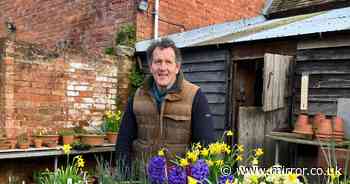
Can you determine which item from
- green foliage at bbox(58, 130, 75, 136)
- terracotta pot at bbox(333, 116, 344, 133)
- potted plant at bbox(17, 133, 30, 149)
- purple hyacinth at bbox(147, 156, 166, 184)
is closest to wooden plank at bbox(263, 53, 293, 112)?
terracotta pot at bbox(333, 116, 344, 133)

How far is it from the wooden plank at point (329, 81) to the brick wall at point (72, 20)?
3.31m

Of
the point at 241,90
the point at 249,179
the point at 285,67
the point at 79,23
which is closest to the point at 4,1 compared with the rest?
the point at 79,23

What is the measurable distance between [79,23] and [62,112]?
2.75 meters

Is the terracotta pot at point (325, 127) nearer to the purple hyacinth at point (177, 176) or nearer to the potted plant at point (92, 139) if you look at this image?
the potted plant at point (92, 139)

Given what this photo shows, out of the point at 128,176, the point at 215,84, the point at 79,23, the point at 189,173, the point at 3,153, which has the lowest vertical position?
the point at 3,153

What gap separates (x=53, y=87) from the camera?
15.3 ft

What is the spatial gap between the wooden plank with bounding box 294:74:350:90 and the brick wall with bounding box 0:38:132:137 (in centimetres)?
301

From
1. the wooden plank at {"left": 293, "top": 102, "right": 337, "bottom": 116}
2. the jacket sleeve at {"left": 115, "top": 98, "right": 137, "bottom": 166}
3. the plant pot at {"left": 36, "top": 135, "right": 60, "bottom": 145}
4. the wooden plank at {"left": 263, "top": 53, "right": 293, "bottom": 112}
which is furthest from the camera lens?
the plant pot at {"left": 36, "top": 135, "right": 60, "bottom": 145}

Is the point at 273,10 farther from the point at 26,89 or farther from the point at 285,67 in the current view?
the point at 26,89

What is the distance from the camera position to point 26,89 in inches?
173

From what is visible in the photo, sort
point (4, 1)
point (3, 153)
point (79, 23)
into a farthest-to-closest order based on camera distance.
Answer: point (4, 1), point (79, 23), point (3, 153)

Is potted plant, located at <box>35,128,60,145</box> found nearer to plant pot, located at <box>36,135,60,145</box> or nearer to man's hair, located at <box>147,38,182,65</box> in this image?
plant pot, located at <box>36,135,60,145</box>

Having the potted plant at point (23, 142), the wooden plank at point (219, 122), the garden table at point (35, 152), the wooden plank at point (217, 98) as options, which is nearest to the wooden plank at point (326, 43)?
the wooden plank at point (217, 98)

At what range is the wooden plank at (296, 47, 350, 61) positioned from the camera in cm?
383
